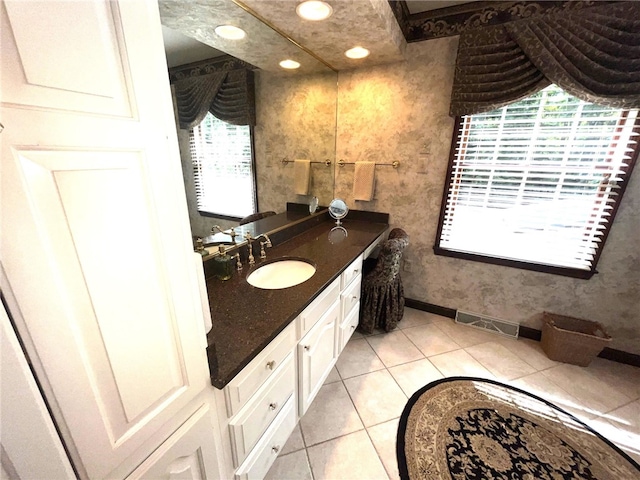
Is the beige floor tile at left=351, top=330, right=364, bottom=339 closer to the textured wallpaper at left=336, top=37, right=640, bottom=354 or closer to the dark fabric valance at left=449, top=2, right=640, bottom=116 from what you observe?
the textured wallpaper at left=336, top=37, right=640, bottom=354

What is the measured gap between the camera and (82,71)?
1.22 feet

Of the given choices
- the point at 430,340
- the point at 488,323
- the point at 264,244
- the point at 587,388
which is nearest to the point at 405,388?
the point at 430,340

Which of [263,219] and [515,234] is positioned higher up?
[263,219]

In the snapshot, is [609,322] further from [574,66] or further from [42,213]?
[42,213]

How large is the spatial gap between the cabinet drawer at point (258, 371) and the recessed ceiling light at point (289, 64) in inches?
65.5

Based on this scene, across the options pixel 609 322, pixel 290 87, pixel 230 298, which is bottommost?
pixel 609 322

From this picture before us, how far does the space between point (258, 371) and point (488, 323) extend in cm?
222

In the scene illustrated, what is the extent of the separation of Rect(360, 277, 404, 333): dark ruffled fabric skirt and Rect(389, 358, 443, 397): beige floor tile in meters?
0.38

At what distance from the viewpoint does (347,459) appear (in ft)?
4.27

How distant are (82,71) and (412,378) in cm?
211

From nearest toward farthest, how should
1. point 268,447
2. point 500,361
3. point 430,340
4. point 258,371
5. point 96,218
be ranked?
Result: point 96,218
point 258,371
point 268,447
point 500,361
point 430,340

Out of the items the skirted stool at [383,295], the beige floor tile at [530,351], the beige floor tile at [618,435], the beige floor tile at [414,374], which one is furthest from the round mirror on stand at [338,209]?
the beige floor tile at [618,435]

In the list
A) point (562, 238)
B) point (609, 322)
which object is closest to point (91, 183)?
point (562, 238)

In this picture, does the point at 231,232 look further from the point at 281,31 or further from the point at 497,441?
the point at 497,441
